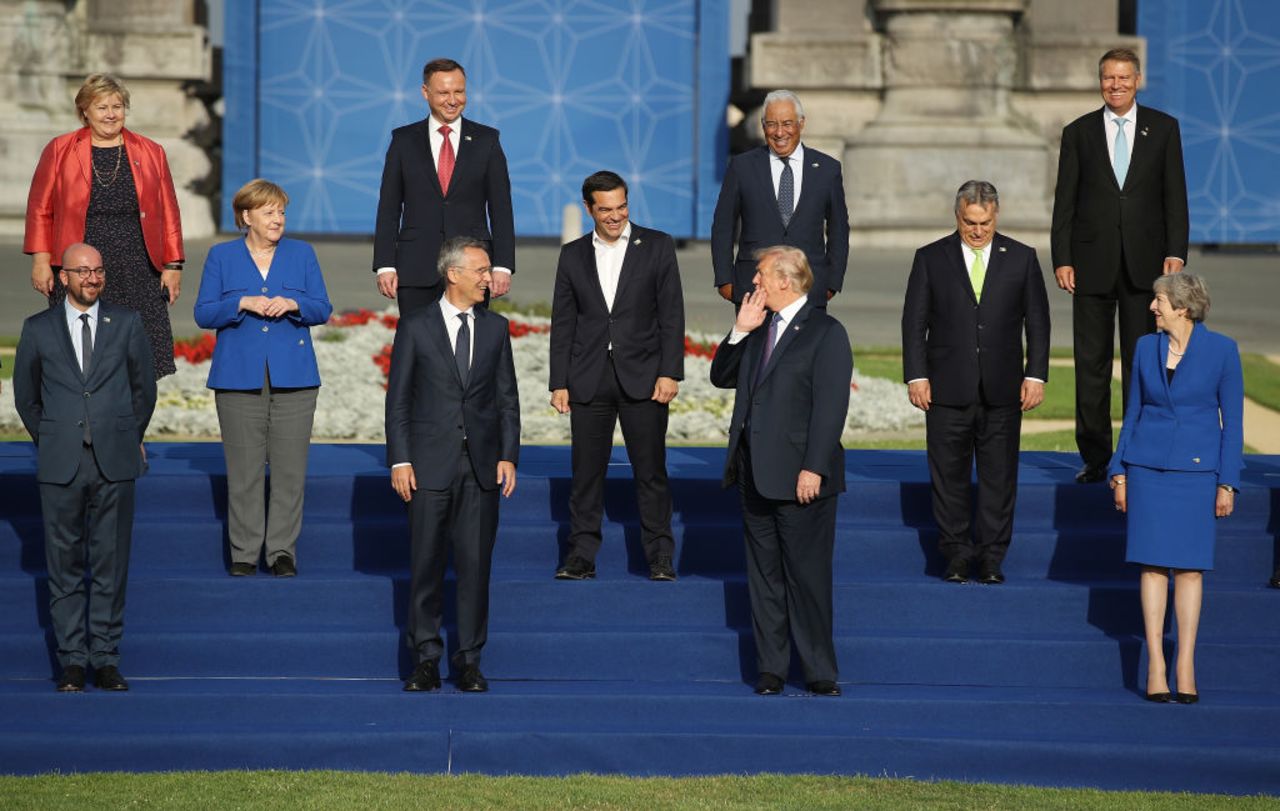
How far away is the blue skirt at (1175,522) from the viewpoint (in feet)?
26.5

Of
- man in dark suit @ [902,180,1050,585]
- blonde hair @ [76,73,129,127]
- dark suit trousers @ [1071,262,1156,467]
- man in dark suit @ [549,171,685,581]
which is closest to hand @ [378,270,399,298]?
man in dark suit @ [549,171,685,581]

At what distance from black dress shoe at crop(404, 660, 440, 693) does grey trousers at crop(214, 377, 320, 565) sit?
123 cm

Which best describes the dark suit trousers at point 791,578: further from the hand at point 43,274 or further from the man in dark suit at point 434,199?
the hand at point 43,274

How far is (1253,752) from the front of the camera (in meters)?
7.73

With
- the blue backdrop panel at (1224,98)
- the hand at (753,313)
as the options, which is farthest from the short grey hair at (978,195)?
the blue backdrop panel at (1224,98)

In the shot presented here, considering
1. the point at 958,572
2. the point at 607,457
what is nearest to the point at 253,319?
the point at 607,457

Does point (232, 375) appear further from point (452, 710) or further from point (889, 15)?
point (889, 15)

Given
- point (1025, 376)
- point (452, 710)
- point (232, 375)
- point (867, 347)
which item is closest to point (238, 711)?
point (452, 710)

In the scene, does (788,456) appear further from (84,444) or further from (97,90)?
(97,90)

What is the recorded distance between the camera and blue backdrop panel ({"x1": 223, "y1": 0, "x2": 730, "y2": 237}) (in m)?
26.1

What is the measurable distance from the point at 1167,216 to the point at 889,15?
1530 centimetres

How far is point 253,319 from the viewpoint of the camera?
9.00 m

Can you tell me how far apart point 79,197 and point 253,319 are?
3.24ft

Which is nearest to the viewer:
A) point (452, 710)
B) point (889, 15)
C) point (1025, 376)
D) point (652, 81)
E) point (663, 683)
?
point (452, 710)
